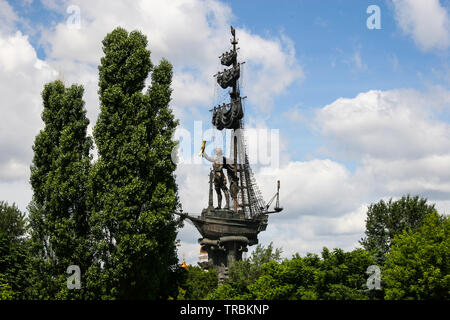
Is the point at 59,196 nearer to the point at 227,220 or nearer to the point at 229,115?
the point at 227,220

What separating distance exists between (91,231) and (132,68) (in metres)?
10.8

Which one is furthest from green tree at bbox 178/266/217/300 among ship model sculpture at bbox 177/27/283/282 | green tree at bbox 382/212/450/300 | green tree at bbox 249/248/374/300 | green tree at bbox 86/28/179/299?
green tree at bbox 382/212/450/300

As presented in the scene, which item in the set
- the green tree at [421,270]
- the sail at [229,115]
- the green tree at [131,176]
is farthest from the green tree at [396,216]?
the green tree at [131,176]

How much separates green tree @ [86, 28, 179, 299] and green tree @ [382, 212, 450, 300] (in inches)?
716

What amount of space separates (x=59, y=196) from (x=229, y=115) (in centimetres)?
4039

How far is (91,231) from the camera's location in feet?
95.9

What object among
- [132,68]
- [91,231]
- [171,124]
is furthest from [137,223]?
[132,68]

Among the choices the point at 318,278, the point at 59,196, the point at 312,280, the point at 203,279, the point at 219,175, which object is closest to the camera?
the point at 59,196

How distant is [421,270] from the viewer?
37.1m

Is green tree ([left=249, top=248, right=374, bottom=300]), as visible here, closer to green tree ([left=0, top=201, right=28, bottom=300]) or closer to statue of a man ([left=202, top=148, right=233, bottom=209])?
green tree ([left=0, top=201, right=28, bottom=300])

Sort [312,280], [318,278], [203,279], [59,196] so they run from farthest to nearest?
[203,279] → [312,280] → [318,278] → [59,196]

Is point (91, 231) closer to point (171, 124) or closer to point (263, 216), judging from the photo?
point (171, 124)

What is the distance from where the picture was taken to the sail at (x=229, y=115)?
66625 millimetres

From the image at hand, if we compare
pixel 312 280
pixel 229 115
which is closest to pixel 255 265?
pixel 312 280
